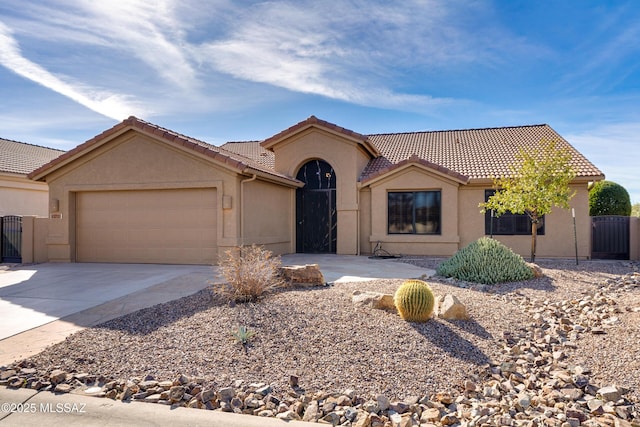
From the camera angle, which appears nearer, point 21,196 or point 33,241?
point 33,241

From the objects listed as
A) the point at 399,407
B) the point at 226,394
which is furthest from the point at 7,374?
the point at 399,407

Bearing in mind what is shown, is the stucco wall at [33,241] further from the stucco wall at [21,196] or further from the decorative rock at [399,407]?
the decorative rock at [399,407]

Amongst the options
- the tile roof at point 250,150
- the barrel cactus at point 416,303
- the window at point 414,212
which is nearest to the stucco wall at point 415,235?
the window at point 414,212

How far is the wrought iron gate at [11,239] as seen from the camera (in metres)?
14.4

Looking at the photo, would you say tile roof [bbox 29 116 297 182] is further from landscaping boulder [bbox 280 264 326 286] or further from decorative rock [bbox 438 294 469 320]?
decorative rock [bbox 438 294 469 320]

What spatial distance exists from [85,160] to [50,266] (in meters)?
3.78

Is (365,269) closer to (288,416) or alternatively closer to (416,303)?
(416,303)

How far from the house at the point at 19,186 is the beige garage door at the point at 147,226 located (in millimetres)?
7800

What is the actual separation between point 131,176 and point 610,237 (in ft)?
58.2

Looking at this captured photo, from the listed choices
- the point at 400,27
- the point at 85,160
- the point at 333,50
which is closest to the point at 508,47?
the point at 400,27

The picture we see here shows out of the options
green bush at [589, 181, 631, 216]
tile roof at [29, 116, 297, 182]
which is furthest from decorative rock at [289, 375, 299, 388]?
green bush at [589, 181, 631, 216]

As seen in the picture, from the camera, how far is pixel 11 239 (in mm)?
14469

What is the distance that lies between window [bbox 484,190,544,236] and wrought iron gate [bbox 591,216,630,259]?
2085mm

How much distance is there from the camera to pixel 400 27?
11570 mm
